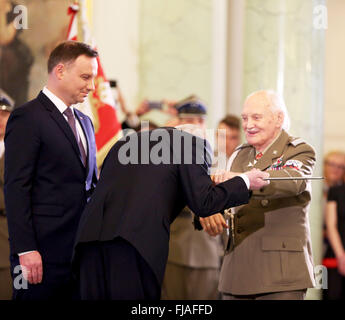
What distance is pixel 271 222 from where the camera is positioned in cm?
366

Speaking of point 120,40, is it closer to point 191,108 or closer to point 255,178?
point 191,108

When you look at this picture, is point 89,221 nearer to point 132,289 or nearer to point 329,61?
point 132,289

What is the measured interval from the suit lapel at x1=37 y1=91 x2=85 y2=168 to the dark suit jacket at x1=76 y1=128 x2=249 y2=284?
42cm

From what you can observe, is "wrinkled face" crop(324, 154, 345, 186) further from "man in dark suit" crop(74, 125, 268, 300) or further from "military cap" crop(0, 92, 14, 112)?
"man in dark suit" crop(74, 125, 268, 300)

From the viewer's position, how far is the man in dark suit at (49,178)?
3.42 m

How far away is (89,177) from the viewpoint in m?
3.66

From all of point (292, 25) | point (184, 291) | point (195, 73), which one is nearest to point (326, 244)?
point (184, 291)

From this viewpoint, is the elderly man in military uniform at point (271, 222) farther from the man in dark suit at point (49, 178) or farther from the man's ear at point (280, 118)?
the man in dark suit at point (49, 178)

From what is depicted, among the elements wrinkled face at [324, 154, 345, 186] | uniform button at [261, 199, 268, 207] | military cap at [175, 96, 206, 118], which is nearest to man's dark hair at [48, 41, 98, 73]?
uniform button at [261, 199, 268, 207]

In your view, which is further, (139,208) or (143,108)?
(143,108)

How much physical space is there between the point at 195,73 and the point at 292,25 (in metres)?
2.01

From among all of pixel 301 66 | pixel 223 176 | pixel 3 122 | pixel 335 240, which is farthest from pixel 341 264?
pixel 3 122

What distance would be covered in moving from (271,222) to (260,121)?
0.52m

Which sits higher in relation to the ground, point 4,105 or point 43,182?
point 4,105
